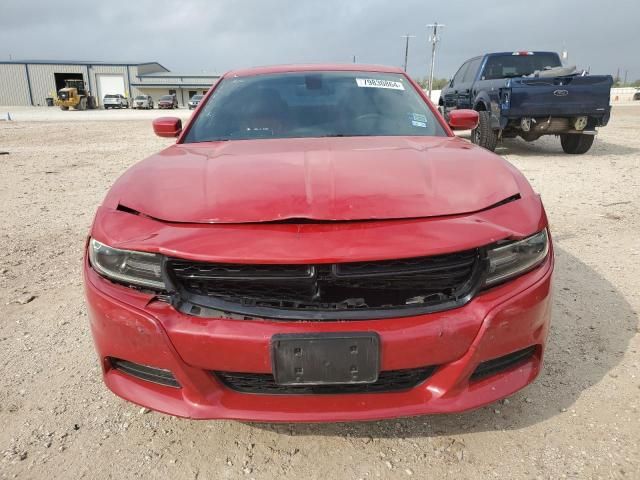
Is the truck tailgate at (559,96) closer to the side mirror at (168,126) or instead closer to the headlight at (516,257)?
the side mirror at (168,126)

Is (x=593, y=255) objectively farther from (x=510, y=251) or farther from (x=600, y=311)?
(x=510, y=251)

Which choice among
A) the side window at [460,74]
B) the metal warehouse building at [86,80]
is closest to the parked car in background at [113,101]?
the metal warehouse building at [86,80]

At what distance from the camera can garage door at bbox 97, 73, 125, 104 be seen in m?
61.0

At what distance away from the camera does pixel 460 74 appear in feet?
36.6

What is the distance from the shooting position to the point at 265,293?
1543mm

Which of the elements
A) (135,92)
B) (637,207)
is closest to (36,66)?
(135,92)

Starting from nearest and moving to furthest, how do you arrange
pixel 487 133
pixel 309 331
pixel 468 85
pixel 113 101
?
pixel 309 331 < pixel 487 133 < pixel 468 85 < pixel 113 101

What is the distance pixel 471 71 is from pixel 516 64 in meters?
0.96

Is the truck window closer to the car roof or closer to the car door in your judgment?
the car door

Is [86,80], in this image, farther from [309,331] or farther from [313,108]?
[309,331]

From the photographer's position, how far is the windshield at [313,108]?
2627 mm

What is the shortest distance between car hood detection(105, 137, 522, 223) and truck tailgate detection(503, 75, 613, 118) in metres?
6.40

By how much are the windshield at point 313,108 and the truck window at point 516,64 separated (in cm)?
744

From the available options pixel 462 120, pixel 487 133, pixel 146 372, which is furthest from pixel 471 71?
pixel 146 372
